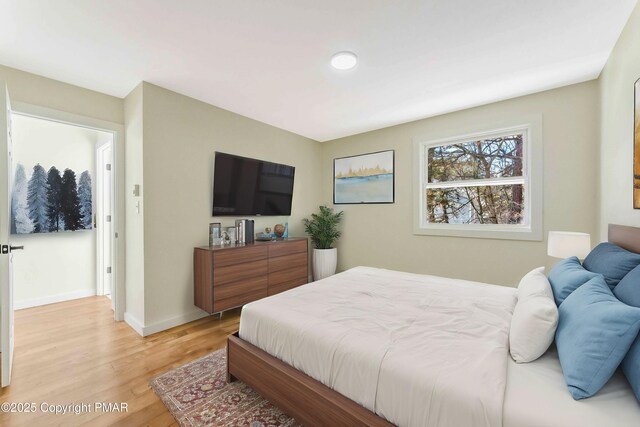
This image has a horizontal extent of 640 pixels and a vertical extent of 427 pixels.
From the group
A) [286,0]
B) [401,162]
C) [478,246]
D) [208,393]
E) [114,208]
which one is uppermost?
[286,0]

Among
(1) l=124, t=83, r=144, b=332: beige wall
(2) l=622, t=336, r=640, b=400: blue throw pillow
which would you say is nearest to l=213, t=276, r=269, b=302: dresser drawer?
(1) l=124, t=83, r=144, b=332: beige wall

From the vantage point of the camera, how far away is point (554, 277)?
173 cm

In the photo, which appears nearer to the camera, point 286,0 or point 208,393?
point 286,0

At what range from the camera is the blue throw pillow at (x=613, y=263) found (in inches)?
56.4

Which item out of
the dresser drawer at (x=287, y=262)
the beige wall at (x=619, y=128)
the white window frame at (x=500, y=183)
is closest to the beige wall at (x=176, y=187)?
the dresser drawer at (x=287, y=262)

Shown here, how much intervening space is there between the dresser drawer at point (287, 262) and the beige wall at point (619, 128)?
3.18m

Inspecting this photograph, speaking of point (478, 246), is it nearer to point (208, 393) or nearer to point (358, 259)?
point (358, 259)

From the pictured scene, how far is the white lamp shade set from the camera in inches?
85.3

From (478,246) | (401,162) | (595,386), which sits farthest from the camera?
(401,162)

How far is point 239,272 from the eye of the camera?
309 cm

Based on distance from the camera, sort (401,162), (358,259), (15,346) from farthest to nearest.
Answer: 1. (358,259)
2. (401,162)
3. (15,346)

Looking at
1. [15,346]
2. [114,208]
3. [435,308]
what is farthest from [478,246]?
[15,346]

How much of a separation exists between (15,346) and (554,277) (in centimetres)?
440

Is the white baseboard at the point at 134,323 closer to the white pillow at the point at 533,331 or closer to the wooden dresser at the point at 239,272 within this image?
the wooden dresser at the point at 239,272
